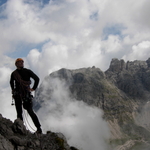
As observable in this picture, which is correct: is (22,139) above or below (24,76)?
below

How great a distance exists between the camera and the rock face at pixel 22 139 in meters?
12.9

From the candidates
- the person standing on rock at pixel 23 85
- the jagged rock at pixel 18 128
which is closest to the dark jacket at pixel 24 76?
the person standing on rock at pixel 23 85

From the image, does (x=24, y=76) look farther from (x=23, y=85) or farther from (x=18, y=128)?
(x=18, y=128)

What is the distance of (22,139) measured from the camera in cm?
1362

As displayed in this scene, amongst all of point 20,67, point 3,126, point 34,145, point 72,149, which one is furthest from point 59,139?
point 20,67

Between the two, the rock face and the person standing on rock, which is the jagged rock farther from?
the person standing on rock

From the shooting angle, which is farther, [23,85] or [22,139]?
[23,85]

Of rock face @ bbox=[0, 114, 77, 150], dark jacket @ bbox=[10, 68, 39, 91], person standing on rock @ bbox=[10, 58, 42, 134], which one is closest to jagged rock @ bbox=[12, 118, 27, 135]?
rock face @ bbox=[0, 114, 77, 150]

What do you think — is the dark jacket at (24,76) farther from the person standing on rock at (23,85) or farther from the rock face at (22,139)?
the rock face at (22,139)

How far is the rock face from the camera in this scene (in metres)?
12.9

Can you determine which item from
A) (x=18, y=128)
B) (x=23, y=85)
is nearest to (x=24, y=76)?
(x=23, y=85)

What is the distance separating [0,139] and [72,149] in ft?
23.0

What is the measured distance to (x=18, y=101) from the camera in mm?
15695

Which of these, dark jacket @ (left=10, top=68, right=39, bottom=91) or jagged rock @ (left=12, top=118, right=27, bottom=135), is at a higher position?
dark jacket @ (left=10, top=68, right=39, bottom=91)
